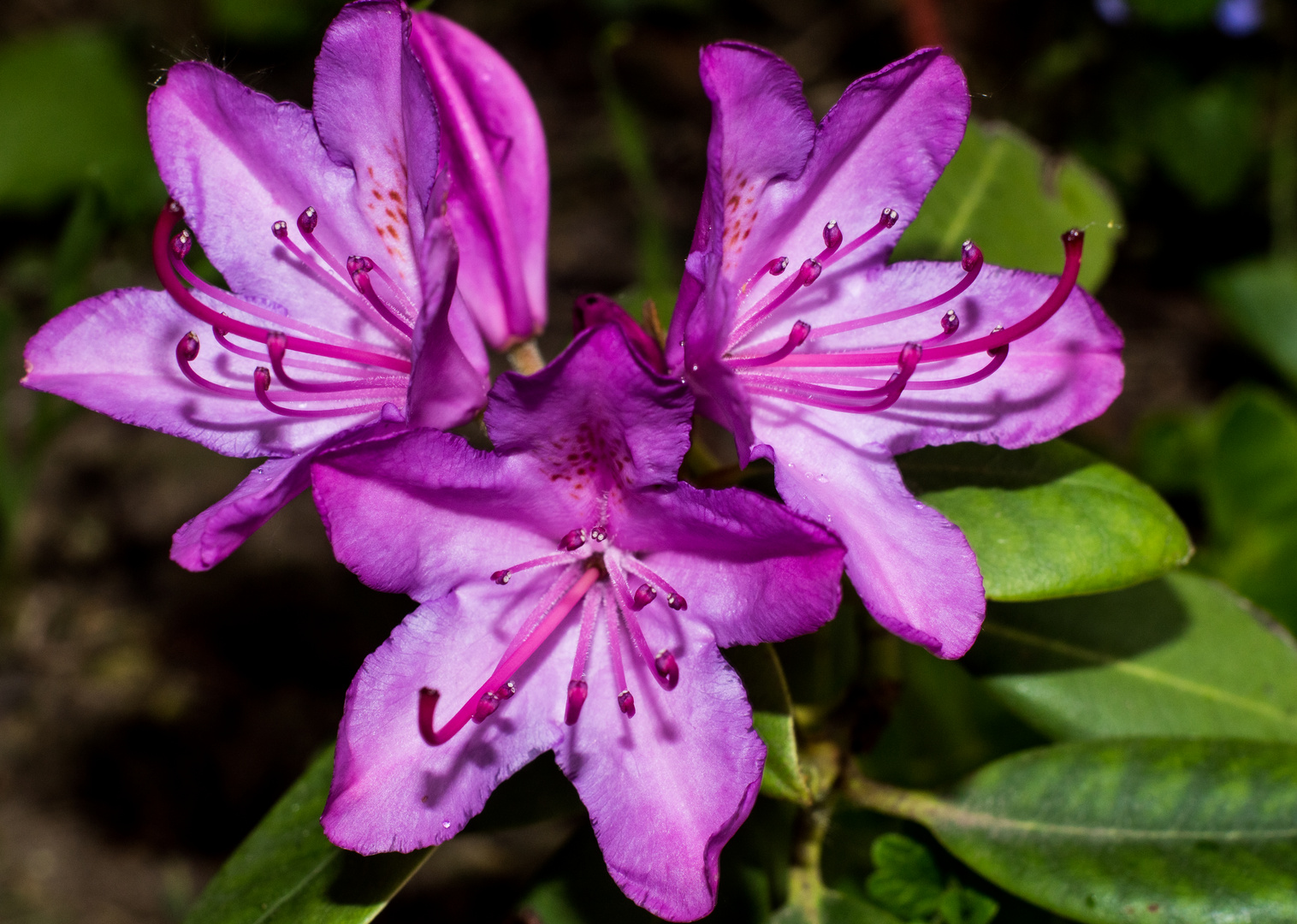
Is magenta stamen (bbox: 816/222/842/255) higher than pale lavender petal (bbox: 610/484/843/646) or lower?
higher

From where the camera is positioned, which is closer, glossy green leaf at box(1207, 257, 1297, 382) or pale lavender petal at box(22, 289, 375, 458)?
pale lavender petal at box(22, 289, 375, 458)

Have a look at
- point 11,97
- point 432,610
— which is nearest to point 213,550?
point 432,610

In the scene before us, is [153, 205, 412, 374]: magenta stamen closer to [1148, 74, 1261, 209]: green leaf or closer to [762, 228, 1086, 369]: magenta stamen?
[762, 228, 1086, 369]: magenta stamen

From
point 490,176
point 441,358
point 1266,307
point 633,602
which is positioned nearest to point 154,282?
point 490,176

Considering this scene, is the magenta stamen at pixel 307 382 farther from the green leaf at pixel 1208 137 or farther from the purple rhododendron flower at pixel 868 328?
the green leaf at pixel 1208 137

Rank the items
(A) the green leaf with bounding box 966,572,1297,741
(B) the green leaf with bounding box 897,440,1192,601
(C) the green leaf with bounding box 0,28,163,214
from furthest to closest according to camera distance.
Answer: (C) the green leaf with bounding box 0,28,163,214 → (A) the green leaf with bounding box 966,572,1297,741 → (B) the green leaf with bounding box 897,440,1192,601

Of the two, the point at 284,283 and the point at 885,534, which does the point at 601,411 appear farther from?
the point at 284,283

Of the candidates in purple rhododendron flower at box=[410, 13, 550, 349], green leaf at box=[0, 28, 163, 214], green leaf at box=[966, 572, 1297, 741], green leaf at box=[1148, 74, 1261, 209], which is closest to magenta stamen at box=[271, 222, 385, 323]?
purple rhododendron flower at box=[410, 13, 550, 349]
